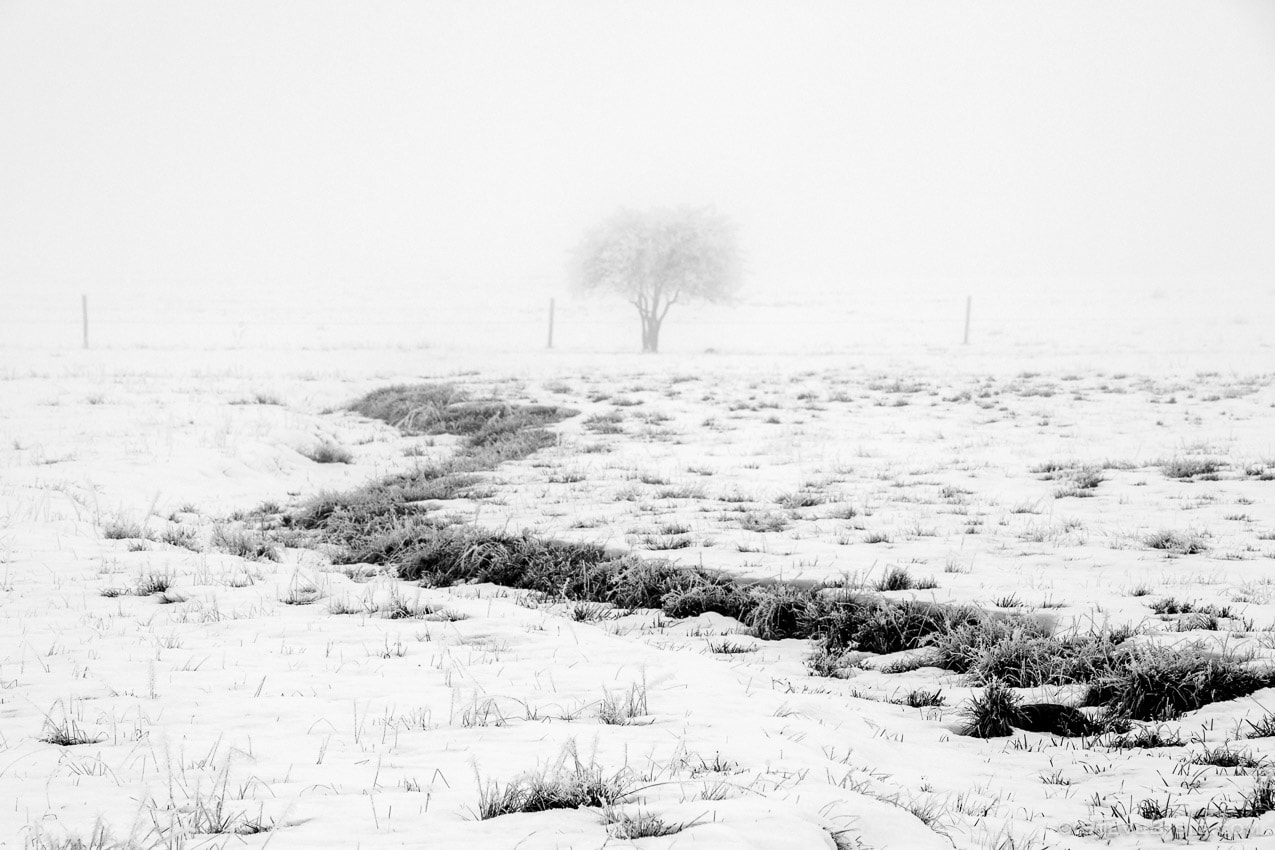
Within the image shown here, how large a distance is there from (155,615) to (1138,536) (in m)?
7.74

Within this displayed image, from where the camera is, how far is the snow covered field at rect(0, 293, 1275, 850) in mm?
2926

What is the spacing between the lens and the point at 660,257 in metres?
39.1

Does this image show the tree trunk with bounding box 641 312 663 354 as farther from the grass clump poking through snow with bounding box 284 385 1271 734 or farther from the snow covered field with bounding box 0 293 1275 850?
the grass clump poking through snow with bounding box 284 385 1271 734

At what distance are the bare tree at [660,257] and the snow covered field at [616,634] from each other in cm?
2463

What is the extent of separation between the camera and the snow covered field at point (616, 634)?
9.60 ft

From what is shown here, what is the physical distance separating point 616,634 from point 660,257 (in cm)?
3459

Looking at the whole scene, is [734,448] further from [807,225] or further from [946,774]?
[807,225]

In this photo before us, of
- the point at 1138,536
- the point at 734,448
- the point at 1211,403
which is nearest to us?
the point at 1138,536

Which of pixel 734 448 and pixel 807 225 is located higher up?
pixel 807 225

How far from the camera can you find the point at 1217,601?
18.6 ft

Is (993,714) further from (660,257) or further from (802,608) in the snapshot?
(660,257)

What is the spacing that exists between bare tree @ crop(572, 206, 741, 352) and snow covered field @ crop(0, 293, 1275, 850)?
24.6 metres

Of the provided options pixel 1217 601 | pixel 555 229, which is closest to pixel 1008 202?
pixel 555 229

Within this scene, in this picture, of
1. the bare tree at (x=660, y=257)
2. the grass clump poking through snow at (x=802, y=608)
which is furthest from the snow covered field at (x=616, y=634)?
the bare tree at (x=660, y=257)
